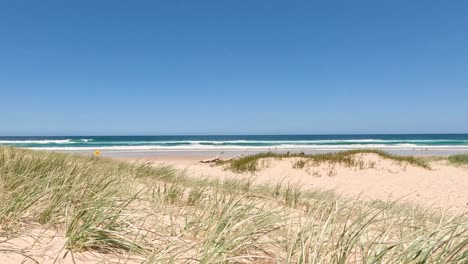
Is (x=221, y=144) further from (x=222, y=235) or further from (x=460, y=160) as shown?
(x=222, y=235)

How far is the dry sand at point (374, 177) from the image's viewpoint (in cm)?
900

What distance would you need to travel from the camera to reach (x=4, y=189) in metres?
2.89

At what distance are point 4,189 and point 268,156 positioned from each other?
36.7 ft

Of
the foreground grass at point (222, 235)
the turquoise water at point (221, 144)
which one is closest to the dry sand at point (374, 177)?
the foreground grass at point (222, 235)

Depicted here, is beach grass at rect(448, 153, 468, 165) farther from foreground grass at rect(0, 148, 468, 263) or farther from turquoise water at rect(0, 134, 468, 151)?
turquoise water at rect(0, 134, 468, 151)

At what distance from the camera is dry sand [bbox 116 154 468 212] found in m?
9.00

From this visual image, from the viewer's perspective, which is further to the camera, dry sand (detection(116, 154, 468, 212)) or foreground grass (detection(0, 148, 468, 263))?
dry sand (detection(116, 154, 468, 212))

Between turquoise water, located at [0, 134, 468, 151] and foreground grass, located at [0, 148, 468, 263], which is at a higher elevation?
foreground grass, located at [0, 148, 468, 263]

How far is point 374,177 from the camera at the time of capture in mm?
11109

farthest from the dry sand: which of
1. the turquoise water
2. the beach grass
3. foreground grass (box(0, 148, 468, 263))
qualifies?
the turquoise water

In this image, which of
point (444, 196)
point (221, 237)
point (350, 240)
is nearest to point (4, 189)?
point (221, 237)

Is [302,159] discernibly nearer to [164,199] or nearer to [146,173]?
[146,173]

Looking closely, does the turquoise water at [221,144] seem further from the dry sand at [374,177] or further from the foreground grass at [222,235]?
the foreground grass at [222,235]

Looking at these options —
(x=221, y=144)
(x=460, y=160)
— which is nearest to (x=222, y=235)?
(x=460, y=160)
